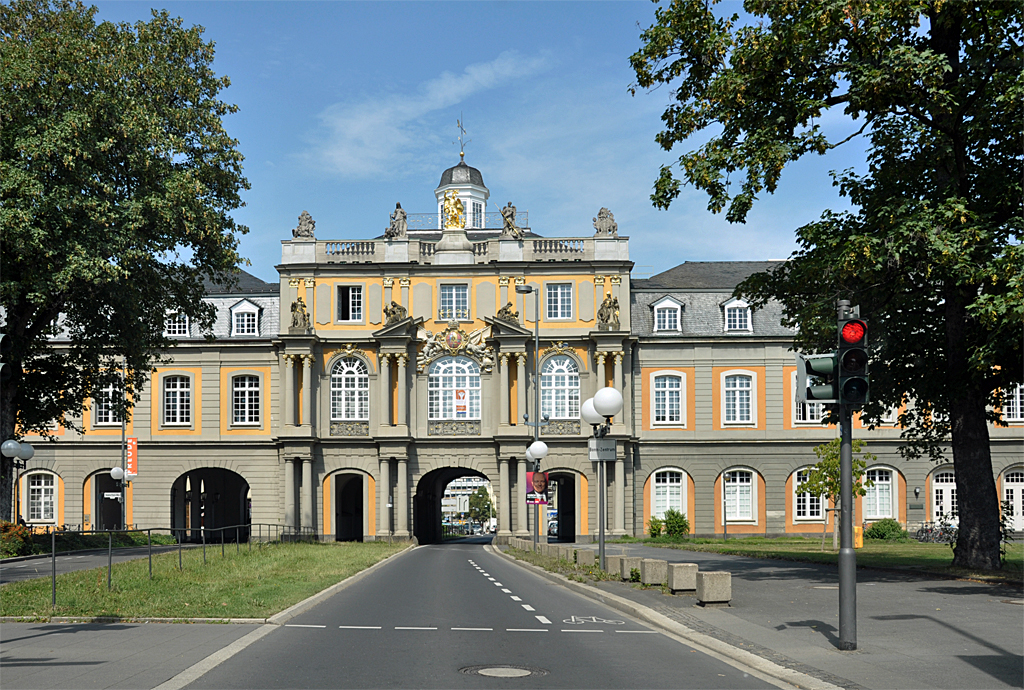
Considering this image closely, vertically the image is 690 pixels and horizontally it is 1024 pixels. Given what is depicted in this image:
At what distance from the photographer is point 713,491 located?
190 ft

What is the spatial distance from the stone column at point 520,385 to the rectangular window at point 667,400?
7.36m

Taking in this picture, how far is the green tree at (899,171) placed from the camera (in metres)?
19.1

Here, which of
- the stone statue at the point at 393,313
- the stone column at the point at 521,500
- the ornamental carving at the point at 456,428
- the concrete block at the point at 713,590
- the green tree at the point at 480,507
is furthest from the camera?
the green tree at the point at 480,507

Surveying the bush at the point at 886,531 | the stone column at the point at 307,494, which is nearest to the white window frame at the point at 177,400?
the stone column at the point at 307,494

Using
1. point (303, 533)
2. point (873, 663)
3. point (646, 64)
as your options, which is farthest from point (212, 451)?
point (873, 663)

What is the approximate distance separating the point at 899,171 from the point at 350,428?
132 feet

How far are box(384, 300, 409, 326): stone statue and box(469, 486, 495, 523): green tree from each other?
109 meters

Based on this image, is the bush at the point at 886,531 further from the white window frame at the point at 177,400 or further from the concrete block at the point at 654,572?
the concrete block at the point at 654,572

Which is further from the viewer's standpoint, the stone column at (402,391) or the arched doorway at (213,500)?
the arched doorway at (213,500)

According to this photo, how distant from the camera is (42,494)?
58.9 m

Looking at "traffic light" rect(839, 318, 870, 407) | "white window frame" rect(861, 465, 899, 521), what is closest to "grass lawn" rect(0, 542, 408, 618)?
"traffic light" rect(839, 318, 870, 407)

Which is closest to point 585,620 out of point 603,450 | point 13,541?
point 603,450

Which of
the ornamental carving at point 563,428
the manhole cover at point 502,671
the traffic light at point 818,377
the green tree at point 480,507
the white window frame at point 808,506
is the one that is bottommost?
the green tree at point 480,507

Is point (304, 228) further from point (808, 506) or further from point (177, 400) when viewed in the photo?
point (808, 506)
